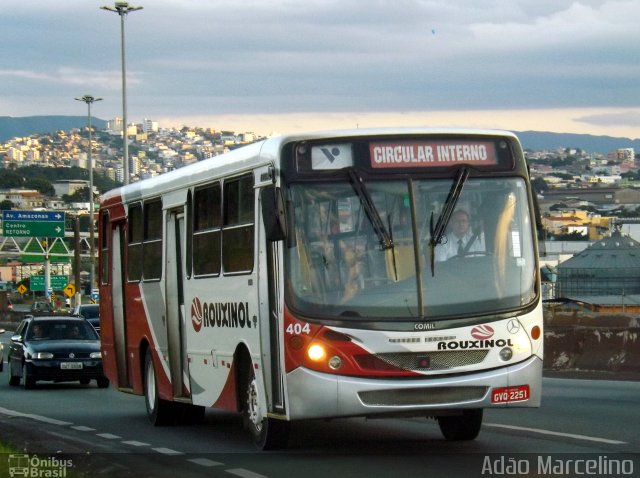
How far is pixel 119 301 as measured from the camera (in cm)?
1953

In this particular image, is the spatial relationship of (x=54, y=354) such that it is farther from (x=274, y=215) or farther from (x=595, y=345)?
(x=274, y=215)

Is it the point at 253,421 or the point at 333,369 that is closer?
the point at 333,369

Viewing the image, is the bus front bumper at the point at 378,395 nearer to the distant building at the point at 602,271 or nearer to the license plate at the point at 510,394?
the license plate at the point at 510,394

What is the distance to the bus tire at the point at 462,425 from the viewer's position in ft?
45.6

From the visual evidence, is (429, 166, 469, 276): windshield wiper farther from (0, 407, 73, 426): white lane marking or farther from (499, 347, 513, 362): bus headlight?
(0, 407, 73, 426): white lane marking

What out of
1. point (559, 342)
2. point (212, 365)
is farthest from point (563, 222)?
point (212, 365)

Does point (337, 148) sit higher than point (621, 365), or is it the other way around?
point (337, 148)

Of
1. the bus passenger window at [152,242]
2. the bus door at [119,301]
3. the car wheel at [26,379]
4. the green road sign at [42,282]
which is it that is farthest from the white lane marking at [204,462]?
the green road sign at [42,282]

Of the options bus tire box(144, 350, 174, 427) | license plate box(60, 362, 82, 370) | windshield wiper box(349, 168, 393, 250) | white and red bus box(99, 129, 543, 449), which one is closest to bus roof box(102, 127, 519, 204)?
white and red bus box(99, 129, 543, 449)

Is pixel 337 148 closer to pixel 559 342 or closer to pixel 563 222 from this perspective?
pixel 559 342

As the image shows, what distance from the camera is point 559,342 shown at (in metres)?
26.0

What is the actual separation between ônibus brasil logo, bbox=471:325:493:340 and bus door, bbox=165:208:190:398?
4529 millimetres

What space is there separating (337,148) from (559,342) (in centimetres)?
1407

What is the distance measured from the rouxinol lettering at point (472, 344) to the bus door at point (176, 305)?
445 cm
